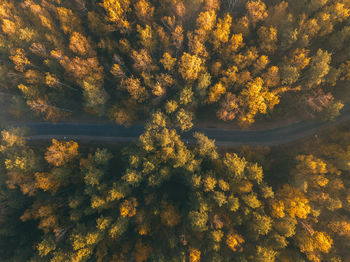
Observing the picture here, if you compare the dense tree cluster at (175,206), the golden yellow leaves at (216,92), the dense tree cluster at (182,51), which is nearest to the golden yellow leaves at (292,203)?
the dense tree cluster at (175,206)

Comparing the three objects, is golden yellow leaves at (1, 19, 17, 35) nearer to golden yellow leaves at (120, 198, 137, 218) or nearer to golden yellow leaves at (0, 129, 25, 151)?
golden yellow leaves at (0, 129, 25, 151)

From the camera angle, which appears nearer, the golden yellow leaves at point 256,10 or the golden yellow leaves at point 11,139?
the golden yellow leaves at point 256,10

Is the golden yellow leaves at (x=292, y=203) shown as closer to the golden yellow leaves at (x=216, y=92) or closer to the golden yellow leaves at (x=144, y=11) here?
the golden yellow leaves at (x=216, y=92)

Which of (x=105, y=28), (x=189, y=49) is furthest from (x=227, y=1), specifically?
(x=105, y=28)

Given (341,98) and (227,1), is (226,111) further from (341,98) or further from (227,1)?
(341,98)

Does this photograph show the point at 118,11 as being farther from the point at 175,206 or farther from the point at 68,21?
the point at 175,206

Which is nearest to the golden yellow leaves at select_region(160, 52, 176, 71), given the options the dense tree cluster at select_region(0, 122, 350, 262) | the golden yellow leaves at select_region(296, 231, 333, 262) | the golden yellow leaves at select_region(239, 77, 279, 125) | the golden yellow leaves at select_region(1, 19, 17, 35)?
the dense tree cluster at select_region(0, 122, 350, 262)

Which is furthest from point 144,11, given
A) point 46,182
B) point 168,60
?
point 46,182
